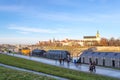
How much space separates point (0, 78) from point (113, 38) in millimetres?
125425

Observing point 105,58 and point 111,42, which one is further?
point 111,42

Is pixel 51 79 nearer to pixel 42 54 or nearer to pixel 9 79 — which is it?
pixel 9 79

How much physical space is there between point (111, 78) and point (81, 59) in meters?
21.6

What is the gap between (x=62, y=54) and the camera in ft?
182

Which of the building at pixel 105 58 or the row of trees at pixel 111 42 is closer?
the building at pixel 105 58

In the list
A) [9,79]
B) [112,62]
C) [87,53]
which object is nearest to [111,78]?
[9,79]

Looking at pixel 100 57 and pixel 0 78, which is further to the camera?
pixel 100 57

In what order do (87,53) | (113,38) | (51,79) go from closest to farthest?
(51,79)
(87,53)
(113,38)

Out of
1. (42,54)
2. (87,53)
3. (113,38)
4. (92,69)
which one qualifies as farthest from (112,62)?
(113,38)

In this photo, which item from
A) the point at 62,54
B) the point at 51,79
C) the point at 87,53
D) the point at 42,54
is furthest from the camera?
the point at 42,54

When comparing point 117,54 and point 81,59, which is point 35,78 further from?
point 81,59

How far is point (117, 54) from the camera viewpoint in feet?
126

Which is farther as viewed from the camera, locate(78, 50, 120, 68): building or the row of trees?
the row of trees

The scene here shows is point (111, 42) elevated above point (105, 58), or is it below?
above
